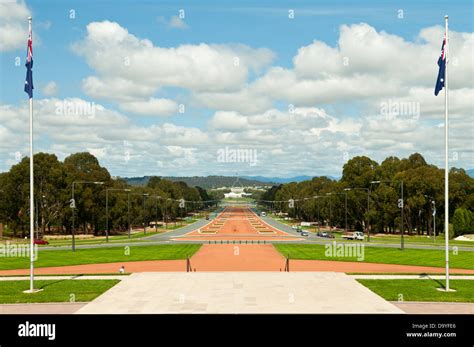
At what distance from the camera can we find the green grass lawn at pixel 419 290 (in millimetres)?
31484

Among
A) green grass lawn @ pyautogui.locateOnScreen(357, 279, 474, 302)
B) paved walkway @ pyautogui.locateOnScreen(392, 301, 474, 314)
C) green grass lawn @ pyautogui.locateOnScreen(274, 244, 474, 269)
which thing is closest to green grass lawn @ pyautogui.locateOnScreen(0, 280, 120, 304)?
green grass lawn @ pyautogui.locateOnScreen(357, 279, 474, 302)

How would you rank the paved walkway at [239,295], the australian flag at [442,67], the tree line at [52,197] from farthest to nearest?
the tree line at [52,197], the australian flag at [442,67], the paved walkway at [239,295]

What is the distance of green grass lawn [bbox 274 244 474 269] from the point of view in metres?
52.6

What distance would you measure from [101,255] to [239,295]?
32884mm

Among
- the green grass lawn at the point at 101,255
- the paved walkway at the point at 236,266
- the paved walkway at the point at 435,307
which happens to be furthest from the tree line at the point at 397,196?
the paved walkway at the point at 435,307

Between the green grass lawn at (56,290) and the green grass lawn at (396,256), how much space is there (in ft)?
87.7

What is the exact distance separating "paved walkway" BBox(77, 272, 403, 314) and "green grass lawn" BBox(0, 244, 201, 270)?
1632cm

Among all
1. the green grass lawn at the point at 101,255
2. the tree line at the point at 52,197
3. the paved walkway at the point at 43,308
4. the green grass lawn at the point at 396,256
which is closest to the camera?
the paved walkway at the point at 43,308

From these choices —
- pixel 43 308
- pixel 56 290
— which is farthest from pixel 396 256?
pixel 43 308

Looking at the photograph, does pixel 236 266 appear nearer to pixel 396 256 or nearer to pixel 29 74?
pixel 396 256

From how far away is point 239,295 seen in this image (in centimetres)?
3234

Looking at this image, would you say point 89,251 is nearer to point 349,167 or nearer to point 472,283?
point 472,283

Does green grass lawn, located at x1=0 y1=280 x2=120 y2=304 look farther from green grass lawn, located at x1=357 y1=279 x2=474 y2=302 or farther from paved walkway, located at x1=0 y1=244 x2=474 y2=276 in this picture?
green grass lawn, located at x1=357 y1=279 x2=474 y2=302

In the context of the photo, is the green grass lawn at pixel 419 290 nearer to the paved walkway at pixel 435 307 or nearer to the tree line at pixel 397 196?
the paved walkway at pixel 435 307
